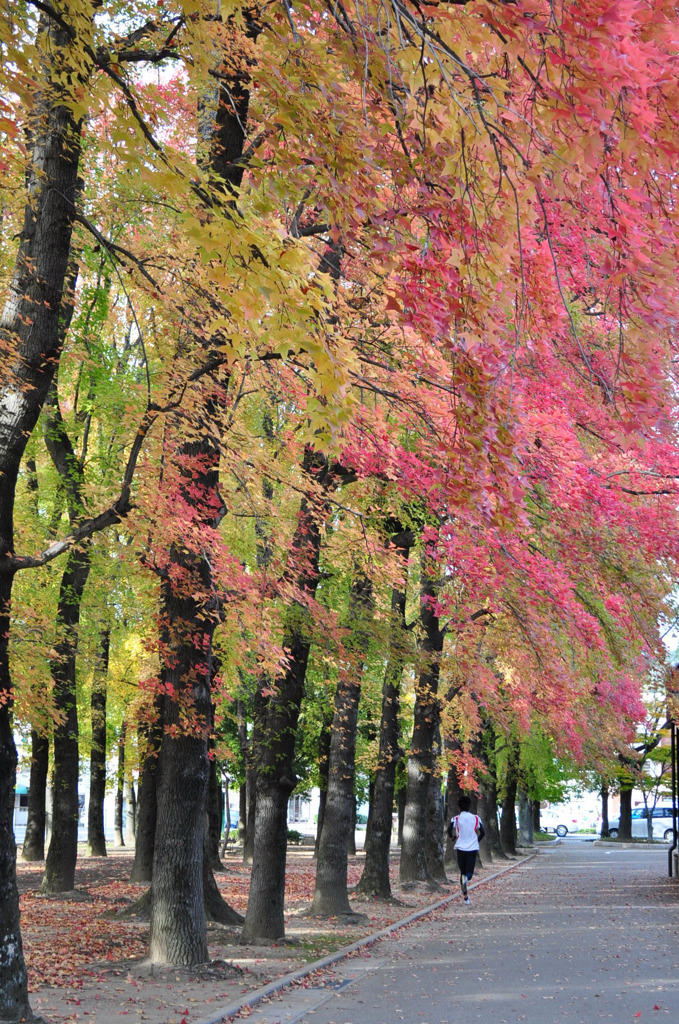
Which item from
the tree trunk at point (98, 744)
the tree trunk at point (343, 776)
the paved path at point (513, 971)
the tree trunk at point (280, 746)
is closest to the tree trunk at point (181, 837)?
the paved path at point (513, 971)

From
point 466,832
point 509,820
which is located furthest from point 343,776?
point 509,820

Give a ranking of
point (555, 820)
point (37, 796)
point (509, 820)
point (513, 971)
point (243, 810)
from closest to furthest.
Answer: point (513, 971) < point (37, 796) < point (243, 810) < point (509, 820) < point (555, 820)

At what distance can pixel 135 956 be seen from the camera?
13.3 metres

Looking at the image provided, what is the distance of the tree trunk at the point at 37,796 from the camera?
92.2 ft

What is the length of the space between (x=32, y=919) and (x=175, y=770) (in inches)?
310

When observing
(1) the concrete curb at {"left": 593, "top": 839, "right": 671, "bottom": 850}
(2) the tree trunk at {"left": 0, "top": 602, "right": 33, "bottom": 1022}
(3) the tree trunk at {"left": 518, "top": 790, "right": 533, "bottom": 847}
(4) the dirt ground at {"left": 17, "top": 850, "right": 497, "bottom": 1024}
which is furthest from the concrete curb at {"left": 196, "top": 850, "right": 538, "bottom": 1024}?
(3) the tree trunk at {"left": 518, "top": 790, "right": 533, "bottom": 847}

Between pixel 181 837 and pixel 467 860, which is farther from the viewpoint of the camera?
pixel 467 860

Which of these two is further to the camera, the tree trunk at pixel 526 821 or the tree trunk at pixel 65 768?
the tree trunk at pixel 526 821

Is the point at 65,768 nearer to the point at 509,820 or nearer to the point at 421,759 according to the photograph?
the point at 421,759

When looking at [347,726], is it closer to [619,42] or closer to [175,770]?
[175,770]

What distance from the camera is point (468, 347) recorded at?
6191mm

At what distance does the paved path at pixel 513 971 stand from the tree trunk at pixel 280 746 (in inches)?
61.1

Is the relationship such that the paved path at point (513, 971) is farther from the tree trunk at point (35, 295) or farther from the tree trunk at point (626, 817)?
the tree trunk at point (626, 817)

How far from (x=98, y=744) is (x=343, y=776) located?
13.7 m
